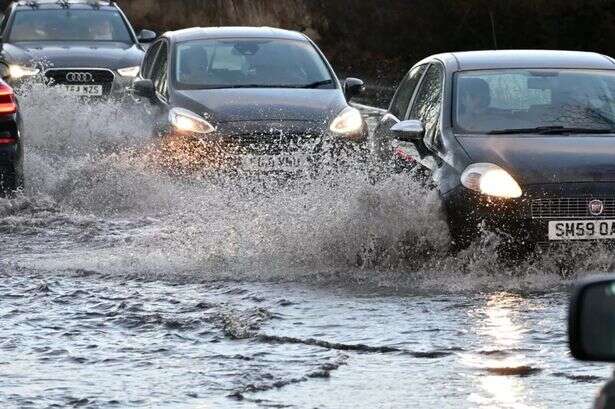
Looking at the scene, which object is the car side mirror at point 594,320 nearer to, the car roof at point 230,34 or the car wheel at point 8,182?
the car wheel at point 8,182

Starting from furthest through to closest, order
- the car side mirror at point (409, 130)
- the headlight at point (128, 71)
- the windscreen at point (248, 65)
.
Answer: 1. the headlight at point (128, 71)
2. the windscreen at point (248, 65)
3. the car side mirror at point (409, 130)

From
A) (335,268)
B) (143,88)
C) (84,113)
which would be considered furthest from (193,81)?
(335,268)

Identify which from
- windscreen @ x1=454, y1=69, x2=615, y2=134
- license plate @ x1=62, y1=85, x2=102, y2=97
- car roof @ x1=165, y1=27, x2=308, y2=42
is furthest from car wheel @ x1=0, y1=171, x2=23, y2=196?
license plate @ x1=62, y1=85, x2=102, y2=97

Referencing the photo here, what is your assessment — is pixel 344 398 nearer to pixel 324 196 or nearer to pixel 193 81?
pixel 324 196

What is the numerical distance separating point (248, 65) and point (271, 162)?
2494mm

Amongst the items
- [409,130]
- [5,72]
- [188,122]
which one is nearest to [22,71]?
[5,72]

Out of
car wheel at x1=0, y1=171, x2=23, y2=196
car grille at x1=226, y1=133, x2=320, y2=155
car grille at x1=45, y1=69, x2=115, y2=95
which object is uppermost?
car grille at x1=45, y1=69, x2=115, y2=95

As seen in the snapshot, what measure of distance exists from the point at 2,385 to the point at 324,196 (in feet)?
14.5

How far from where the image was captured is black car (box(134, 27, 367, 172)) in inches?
581

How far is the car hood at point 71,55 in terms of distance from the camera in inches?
858

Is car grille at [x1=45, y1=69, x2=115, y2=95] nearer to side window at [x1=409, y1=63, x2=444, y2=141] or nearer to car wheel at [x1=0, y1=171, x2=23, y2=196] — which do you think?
car wheel at [x1=0, y1=171, x2=23, y2=196]

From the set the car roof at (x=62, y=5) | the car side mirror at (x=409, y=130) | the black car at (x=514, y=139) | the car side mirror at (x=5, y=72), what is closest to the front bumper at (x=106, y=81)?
the car side mirror at (x=5, y=72)

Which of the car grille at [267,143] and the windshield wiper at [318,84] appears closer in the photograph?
the car grille at [267,143]

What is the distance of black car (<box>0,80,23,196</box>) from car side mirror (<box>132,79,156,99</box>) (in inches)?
87.9
